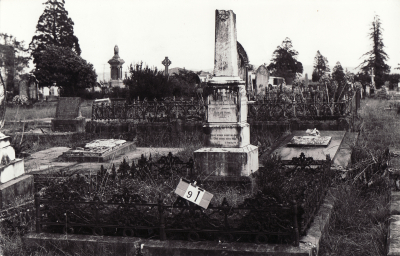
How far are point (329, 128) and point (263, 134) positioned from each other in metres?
1.80

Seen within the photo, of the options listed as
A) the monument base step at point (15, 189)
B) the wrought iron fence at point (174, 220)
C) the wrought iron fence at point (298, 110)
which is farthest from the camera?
the wrought iron fence at point (298, 110)

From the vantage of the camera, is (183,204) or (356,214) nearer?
(183,204)

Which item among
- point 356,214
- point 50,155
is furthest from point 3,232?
point 50,155

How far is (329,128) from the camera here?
42.3 feet

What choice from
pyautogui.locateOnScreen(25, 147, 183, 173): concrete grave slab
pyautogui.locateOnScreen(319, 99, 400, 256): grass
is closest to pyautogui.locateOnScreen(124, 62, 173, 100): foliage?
pyautogui.locateOnScreen(25, 147, 183, 173): concrete grave slab

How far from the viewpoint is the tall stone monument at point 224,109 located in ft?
24.0

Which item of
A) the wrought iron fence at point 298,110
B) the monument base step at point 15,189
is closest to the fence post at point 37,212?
the monument base step at point 15,189

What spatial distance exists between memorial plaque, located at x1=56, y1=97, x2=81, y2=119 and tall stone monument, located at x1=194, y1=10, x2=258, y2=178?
892cm

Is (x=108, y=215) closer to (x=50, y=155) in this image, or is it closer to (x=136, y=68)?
(x=50, y=155)

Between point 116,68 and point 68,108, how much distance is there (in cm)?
2236

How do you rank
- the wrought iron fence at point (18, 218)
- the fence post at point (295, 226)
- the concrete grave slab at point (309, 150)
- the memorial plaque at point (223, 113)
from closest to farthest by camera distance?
the fence post at point (295, 226), the wrought iron fence at point (18, 218), the memorial plaque at point (223, 113), the concrete grave slab at point (309, 150)

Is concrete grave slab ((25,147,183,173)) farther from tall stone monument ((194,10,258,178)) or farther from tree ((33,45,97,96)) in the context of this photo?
tree ((33,45,97,96))

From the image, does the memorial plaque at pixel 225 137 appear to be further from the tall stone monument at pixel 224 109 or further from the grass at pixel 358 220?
the grass at pixel 358 220

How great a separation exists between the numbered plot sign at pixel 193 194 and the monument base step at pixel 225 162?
2210 mm
